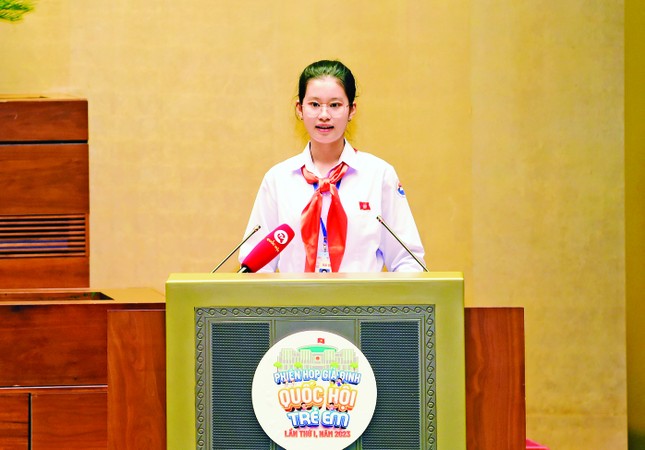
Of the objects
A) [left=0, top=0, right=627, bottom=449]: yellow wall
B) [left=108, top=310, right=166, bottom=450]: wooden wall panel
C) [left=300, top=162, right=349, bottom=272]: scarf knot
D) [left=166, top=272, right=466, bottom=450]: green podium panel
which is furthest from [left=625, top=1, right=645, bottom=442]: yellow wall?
[left=108, top=310, right=166, bottom=450]: wooden wall panel

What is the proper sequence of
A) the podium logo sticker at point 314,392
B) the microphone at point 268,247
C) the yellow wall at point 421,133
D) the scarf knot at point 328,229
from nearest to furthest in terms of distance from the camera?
the podium logo sticker at point 314,392 → the microphone at point 268,247 → the scarf knot at point 328,229 → the yellow wall at point 421,133

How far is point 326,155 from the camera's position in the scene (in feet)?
9.13

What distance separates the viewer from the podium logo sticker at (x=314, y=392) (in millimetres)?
1880

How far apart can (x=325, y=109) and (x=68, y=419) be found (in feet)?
3.99

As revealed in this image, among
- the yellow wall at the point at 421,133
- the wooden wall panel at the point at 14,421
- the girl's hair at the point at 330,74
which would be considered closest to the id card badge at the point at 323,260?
the girl's hair at the point at 330,74

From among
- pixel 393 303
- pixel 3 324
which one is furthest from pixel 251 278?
pixel 3 324

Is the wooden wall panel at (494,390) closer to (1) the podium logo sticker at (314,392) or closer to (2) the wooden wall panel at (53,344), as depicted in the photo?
(1) the podium logo sticker at (314,392)

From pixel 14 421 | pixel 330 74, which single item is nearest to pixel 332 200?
pixel 330 74

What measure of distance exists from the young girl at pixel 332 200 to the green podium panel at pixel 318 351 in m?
0.72

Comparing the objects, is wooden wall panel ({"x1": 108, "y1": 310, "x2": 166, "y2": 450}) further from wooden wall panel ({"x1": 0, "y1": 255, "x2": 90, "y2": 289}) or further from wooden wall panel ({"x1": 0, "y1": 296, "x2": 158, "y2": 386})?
wooden wall panel ({"x1": 0, "y1": 255, "x2": 90, "y2": 289})

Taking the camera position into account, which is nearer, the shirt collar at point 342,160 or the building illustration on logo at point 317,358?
the building illustration on logo at point 317,358

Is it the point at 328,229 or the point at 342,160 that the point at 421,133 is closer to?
the point at 342,160

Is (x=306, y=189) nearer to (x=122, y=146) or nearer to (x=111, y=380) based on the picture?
(x=111, y=380)

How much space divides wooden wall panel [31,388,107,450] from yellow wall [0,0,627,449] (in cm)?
123
